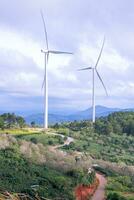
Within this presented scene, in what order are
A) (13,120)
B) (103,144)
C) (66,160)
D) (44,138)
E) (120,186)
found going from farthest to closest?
(13,120), (103,144), (44,138), (66,160), (120,186)

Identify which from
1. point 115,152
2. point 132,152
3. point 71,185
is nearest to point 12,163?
point 71,185

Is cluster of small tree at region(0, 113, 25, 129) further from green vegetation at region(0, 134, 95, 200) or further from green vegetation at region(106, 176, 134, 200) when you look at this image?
green vegetation at region(106, 176, 134, 200)

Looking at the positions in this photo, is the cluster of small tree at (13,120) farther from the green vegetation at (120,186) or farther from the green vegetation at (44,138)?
the green vegetation at (120,186)

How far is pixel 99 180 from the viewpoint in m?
66.8

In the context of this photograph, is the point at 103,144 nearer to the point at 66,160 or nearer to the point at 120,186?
the point at 66,160

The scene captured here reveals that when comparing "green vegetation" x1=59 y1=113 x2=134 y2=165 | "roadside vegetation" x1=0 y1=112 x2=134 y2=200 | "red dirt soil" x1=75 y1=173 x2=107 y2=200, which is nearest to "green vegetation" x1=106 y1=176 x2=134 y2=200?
"roadside vegetation" x1=0 y1=112 x2=134 y2=200

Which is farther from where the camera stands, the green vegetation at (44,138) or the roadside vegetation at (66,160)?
the green vegetation at (44,138)

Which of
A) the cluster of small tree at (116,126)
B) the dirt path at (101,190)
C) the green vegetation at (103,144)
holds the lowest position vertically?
the dirt path at (101,190)

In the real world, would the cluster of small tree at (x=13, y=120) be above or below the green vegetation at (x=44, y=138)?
above

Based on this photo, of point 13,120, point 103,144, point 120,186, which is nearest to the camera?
point 120,186

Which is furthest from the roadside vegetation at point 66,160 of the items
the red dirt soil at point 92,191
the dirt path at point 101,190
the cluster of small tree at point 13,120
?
the dirt path at point 101,190

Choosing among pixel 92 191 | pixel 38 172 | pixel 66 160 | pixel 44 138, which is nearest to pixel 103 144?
pixel 44 138

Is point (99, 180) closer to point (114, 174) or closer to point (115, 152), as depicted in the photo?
point (114, 174)

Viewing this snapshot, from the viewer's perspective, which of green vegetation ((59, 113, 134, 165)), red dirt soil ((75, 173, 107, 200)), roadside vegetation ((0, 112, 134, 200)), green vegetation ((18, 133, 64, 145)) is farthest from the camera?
green vegetation ((59, 113, 134, 165))
